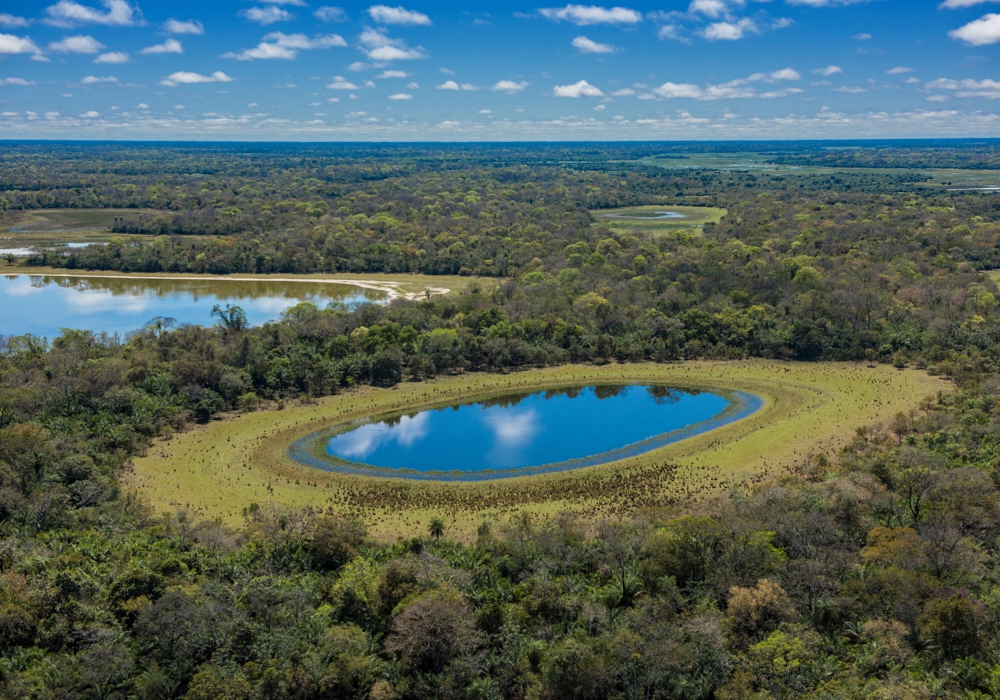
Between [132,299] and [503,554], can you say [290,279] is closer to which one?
[132,299]

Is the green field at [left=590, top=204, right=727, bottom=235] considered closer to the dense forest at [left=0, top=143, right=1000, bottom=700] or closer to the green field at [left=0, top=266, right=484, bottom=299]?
the green field at [left=0, top=266, right=484, bottom=299]

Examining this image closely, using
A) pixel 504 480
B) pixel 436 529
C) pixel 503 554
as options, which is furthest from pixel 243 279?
pixel 503 554

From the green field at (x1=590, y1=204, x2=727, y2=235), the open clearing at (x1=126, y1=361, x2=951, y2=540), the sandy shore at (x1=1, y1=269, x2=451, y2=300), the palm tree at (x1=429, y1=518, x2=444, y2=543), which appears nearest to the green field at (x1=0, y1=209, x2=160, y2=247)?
the sandy shore at (x1=1, y1=269, x2=451, y2=300)

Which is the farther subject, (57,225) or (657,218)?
(657,218)

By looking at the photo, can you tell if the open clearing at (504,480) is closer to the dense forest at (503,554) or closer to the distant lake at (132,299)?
the dense forest at (503,554)

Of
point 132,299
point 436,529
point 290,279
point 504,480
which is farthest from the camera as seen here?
point 290,279
